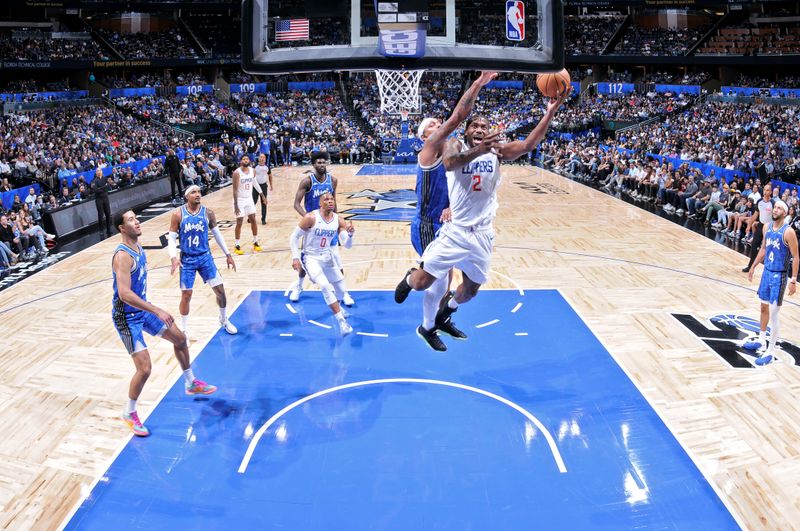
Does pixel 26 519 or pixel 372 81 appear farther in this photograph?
pixel 372 81

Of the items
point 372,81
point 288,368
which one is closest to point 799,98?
point 372,81

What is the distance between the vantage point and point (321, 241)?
7805 mm

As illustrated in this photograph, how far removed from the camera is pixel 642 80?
1638 inches

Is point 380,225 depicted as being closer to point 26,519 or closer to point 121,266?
point 121,266

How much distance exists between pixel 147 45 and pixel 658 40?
1211 inches

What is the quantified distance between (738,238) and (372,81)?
102ft

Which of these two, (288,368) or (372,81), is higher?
(372,81)

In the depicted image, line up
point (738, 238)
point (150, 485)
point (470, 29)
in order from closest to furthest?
point (150, 485), point (470, 29), point (738, 238)

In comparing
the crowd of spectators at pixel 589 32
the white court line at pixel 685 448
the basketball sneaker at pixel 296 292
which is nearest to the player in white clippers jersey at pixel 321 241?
the basketball sneaker at pixel 296 292

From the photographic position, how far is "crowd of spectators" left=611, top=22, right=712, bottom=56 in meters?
38.9

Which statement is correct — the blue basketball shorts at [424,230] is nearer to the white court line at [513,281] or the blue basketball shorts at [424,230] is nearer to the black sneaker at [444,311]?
the black sneaker at [444,311]

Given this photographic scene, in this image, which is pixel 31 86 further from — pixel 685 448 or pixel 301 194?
pixel 685 448

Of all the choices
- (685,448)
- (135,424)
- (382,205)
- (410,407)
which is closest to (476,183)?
(410,407)

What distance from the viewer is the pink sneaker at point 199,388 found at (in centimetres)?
601
